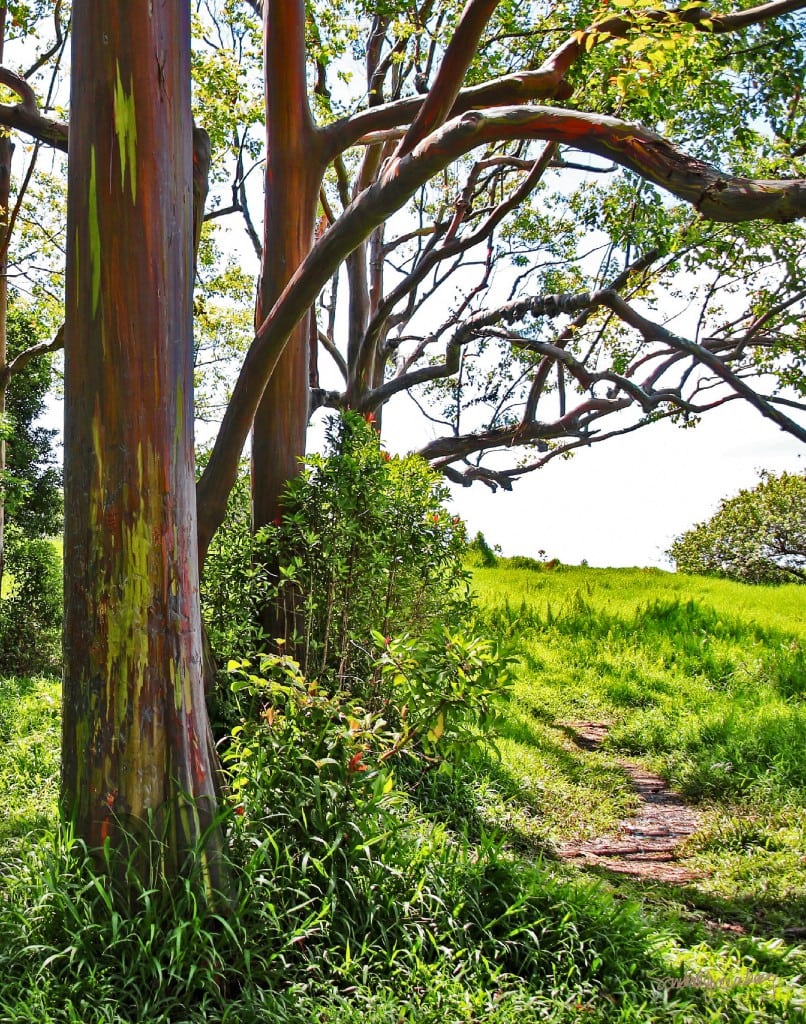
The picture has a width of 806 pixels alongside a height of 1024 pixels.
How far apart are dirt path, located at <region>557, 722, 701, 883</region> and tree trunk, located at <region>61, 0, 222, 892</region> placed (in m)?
2.51

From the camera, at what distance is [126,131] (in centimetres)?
327

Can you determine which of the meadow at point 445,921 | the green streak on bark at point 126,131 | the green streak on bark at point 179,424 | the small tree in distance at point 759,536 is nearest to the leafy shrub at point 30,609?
the meadow at point 445,921

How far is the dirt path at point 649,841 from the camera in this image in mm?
4535

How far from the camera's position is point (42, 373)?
38.6ft

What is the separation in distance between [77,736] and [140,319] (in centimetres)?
171

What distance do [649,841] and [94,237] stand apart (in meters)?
4.56

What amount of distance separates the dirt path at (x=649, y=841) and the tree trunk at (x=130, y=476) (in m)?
2.51

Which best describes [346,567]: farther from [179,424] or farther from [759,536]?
[759,536]

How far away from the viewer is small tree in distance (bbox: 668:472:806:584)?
50.3 ft

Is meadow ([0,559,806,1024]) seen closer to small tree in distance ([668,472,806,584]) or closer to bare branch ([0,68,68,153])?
bare branch ([0,68,68,153])

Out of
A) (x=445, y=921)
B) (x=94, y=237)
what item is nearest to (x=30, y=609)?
(x=94, y=237)

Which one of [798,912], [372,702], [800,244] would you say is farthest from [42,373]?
[798,912]

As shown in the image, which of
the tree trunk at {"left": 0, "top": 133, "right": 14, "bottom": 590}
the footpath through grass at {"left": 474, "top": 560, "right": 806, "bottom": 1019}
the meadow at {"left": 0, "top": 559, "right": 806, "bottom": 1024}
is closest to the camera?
the meadow at {"left": 0, "top": 559, "right": 806, "bottom": 1024}

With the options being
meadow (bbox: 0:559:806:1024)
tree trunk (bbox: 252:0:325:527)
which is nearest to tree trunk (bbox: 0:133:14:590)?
tree trunk (bbox: 252:0:325:527)
